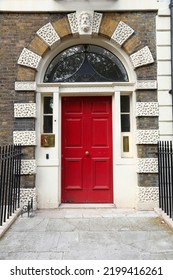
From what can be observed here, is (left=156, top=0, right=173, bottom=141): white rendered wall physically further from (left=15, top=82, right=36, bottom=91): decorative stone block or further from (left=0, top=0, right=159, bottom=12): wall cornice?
(left=15, top=82, right=36, bottom=91): decorative stone block

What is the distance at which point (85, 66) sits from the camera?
19.2ft

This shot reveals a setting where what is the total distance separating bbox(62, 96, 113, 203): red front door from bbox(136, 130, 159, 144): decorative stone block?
2.35 feet

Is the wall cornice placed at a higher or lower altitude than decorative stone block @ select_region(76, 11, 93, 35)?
higher

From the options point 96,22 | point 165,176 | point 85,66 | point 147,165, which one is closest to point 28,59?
point 85,66

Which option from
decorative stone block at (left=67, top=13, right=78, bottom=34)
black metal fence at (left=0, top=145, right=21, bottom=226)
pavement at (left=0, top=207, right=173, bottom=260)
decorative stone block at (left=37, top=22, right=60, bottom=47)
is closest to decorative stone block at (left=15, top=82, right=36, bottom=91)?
decorative stone block at (left=37, top=22, right=60, bottom=47)

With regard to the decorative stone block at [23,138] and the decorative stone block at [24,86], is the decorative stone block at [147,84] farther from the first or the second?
the decorative stone block at [23,138]

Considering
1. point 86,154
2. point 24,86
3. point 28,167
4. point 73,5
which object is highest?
point 73,5

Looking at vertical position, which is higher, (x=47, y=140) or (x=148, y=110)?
(x=148, y=110)

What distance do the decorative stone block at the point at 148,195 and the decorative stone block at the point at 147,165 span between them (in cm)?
39

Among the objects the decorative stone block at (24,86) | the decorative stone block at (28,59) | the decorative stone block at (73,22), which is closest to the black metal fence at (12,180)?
the decorative stone block at (24,86)

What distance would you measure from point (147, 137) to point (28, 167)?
2.71 metres

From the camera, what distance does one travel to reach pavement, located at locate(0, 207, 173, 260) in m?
3.30

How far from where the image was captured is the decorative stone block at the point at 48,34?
5531 millimetres

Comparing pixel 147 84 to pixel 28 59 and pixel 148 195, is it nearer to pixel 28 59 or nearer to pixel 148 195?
pixel 148 195
